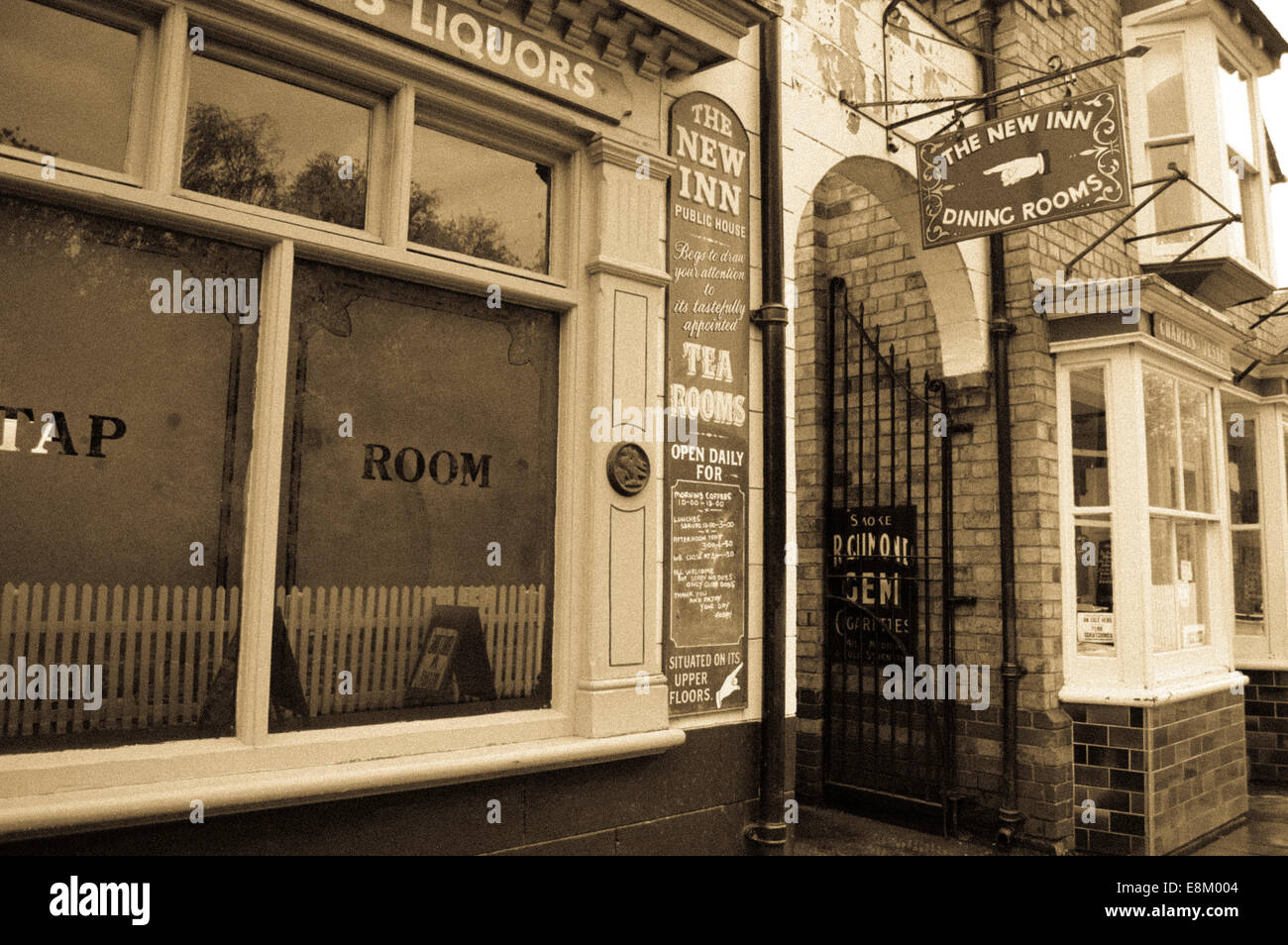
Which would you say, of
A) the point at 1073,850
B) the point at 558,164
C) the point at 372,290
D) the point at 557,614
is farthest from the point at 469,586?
the point at 1073,850

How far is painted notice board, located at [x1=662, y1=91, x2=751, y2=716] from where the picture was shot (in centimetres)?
388

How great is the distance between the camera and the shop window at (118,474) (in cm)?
252

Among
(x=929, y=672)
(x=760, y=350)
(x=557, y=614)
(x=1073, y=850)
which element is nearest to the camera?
(x=557, y=614)

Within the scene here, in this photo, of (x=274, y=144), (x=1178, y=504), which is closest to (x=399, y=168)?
(x=274, y=144)

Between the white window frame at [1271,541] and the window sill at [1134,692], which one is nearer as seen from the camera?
the window sill at [1134,692]

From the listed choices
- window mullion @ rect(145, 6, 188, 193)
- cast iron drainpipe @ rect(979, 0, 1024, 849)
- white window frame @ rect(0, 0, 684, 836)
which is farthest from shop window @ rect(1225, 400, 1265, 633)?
window mullion @ rect(145, 6, 188, 193)

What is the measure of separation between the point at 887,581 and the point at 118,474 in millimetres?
5066

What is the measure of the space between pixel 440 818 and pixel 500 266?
210 centimetres

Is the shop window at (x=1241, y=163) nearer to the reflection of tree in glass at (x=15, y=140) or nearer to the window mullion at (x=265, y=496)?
the window mullion at (x=265, y=496)

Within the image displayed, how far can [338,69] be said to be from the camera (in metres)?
3.15

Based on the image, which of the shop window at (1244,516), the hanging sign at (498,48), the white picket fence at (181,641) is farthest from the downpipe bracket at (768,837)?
the shop window at (1244,516)

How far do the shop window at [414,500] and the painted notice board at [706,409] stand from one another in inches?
23.2

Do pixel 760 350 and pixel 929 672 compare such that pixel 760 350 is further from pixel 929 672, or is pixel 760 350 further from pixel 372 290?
pixel 929 672
